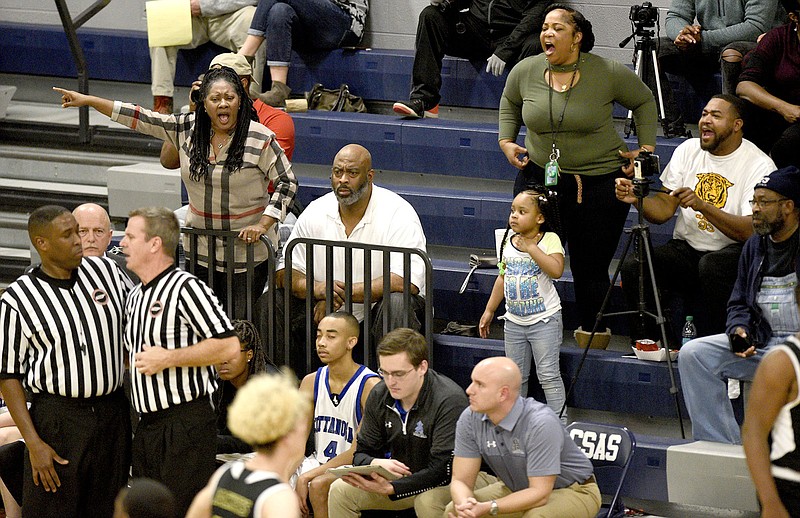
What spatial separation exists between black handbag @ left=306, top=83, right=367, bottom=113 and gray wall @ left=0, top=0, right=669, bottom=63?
84 centimetres

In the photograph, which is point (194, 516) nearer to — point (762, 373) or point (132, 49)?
point (762, 373)

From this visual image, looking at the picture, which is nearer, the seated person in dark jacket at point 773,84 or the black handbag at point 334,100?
the seated person in dark jacket at point 773,84

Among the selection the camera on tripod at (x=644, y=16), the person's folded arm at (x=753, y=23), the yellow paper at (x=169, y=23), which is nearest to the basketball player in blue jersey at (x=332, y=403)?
the camera on tripod at (x=644, y=16)

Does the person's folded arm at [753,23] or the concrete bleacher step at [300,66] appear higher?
the person's folded arm at [753,23]

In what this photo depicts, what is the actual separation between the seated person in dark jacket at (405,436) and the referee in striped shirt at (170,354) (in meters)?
0.68

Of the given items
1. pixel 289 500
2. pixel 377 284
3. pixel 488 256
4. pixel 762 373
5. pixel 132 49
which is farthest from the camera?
pixel 132 49

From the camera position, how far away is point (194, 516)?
Result: 316 centimetres

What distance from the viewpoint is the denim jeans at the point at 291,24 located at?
7.46 metres

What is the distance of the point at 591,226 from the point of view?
225 inches

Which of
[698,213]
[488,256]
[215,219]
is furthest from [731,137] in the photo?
[215,219]

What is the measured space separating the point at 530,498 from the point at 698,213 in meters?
1.80

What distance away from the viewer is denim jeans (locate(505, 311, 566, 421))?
5.51 metres

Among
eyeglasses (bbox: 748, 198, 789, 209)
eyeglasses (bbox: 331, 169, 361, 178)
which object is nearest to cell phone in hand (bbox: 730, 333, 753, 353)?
eyeglasses (bbox: 748, 198, 789, 209)

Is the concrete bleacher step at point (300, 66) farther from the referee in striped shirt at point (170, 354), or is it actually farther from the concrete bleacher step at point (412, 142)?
the referee in striped shirt at point (170, 354)
